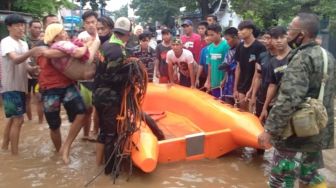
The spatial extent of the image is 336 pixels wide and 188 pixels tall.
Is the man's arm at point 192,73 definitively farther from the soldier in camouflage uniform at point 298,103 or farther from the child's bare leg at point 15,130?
the soldier in camouflage uniform at point 298,103

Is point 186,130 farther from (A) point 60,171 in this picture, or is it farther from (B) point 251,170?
(A) point 60,171

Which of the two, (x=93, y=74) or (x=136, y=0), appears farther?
(x=136, y=0)

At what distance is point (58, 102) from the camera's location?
4840mm

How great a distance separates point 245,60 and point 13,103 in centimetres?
296

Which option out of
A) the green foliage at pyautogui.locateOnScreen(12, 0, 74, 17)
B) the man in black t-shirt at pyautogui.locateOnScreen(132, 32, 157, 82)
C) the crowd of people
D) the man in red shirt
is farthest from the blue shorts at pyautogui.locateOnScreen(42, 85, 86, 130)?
the green foliage at pyautogui.locateOnScreen(12, 0, 74, 17)

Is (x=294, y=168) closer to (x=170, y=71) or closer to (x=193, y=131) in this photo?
(x=193, y=131)

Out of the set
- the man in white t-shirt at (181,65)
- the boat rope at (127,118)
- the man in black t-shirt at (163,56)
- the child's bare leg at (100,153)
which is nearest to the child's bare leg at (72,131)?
the child's bare leg at (100,153)

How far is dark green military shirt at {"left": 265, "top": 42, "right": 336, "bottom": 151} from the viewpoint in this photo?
2.97 m

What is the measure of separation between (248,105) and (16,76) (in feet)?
9.93

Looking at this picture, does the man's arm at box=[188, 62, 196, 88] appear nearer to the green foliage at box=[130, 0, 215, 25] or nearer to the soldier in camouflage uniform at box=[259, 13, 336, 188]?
the soldier in camouflage uniform at box=[259, 13, 336, 188]

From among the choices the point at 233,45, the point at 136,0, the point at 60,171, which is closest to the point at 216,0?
the point at 136,0

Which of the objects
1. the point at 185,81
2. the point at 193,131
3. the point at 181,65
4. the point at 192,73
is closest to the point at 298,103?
the point at 193,131

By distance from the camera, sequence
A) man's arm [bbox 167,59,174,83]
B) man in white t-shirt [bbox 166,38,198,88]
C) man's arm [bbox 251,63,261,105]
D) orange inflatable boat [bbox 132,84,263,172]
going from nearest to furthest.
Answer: orange inflatable boat [bbox 132,84,263,172]
man's arm [bbox 251,63,261,105]
man in white t-shirt [bbox 166,38,198,88]
man's arm [bbox 167,59,174,83]

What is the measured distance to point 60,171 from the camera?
4.65 meters
